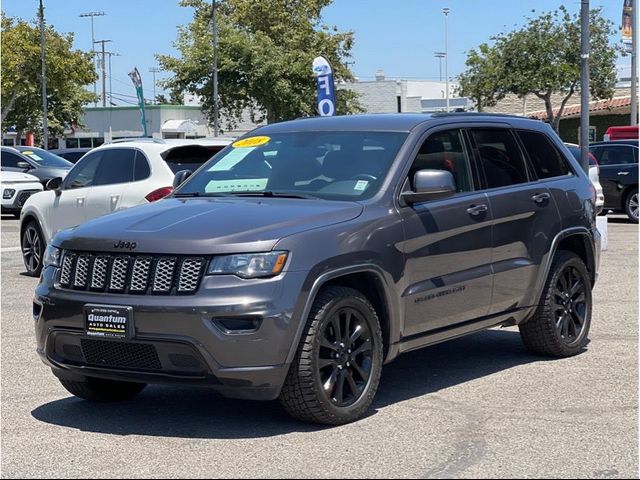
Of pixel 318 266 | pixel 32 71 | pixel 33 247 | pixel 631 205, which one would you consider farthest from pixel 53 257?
pixel 32 71

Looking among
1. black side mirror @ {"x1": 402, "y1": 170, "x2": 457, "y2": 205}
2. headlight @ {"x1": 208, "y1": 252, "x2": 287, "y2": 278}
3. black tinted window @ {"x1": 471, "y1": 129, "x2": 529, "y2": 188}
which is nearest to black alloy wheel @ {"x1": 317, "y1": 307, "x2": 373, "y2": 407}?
headlight @ {"x1": 208, "y1": 252, "x2": 287, "y2": 278}

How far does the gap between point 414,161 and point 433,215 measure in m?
0.37

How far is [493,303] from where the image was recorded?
7672 mm

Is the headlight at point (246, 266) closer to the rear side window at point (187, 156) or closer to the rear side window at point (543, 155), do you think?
the rear side window at point (543, 155)

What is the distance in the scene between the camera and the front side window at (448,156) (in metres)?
7.42

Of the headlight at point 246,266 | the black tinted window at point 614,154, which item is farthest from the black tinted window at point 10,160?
the headlight at point 246,266

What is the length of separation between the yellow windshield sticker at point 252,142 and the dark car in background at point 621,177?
16.6 metres

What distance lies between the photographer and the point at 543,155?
8.72 metres

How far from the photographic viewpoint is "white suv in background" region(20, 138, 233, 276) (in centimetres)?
1302

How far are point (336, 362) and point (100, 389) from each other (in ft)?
5.17

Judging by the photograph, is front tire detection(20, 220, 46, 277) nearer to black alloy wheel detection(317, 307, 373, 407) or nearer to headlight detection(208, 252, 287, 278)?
black alloy wheel detection(317, 307, 373, 407)

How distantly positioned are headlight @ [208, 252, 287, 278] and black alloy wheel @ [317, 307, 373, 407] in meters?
0.48

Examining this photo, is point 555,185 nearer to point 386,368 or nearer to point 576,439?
point 386,368

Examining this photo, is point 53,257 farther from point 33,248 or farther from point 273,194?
point 33,248
